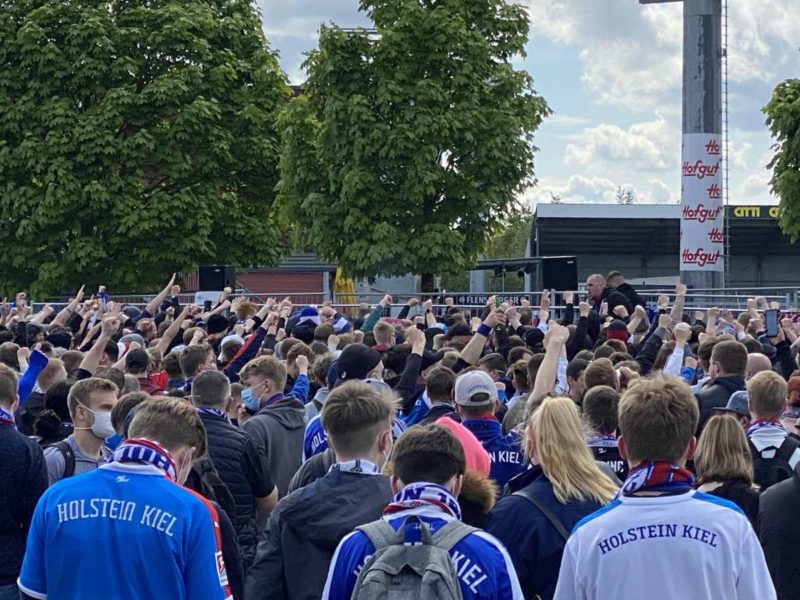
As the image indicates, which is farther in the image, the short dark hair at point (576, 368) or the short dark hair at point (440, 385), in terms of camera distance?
the short dark hair at point (576, 368)

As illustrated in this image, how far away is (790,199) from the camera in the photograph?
35.5 meters

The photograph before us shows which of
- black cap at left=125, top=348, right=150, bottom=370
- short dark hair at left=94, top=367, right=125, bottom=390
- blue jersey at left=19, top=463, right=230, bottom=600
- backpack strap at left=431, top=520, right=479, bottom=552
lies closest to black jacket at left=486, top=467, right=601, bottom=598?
backpack strap at left=431, top=520, right=479, bottom=552

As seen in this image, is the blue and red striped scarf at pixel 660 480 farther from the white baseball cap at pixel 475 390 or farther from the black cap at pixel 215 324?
the black cap at pixel 215 324

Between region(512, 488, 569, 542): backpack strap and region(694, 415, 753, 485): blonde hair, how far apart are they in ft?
4.23

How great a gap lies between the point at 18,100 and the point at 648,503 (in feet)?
119

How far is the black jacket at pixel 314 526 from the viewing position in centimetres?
492

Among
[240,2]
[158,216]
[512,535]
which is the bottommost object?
[512,535]

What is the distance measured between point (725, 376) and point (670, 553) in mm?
5014

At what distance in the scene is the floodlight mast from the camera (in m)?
32.1

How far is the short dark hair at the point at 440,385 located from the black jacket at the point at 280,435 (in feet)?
3.06


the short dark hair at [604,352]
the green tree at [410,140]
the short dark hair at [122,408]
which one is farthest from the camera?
the green tree at [410,140]

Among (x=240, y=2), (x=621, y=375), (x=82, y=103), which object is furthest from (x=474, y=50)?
(x=621, y=375)

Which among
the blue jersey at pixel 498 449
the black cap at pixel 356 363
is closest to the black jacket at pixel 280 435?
the black cap at pixel 356 363

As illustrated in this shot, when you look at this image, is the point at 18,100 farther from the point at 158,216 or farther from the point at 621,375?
the point at 621,375
